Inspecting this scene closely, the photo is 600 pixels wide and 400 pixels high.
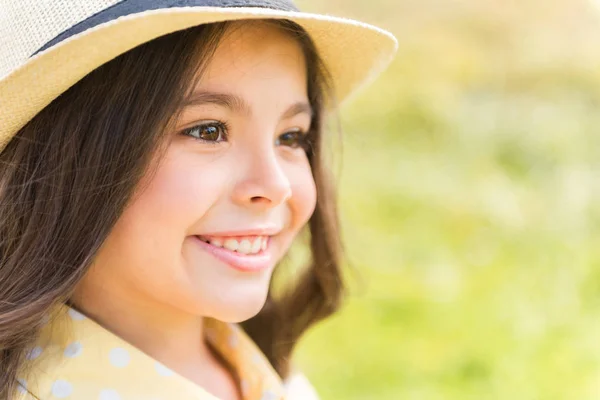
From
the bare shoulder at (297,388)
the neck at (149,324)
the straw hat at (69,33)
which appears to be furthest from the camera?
the bare shoulder at (297,388)

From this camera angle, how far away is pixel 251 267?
1395 mm

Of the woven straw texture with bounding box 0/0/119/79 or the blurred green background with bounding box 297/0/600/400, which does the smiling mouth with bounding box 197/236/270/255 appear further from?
the blurred green background with bounding box 297/0/600/400

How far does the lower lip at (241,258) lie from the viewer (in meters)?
1.34

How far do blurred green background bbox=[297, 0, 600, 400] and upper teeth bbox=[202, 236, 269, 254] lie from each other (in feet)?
4.92

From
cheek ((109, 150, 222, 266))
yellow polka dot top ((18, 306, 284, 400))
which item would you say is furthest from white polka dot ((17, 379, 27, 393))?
cheek ((109, 150, 222, 266))

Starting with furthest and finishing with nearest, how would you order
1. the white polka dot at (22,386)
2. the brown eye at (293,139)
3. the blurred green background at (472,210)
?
the blurred green background at (472,210) < the brown eye at (293,139) < the white polka dot at (22,386)

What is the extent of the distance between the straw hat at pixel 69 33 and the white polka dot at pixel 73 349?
12.6 inches

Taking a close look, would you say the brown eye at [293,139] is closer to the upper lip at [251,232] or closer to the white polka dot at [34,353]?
the upper lip at [251,232]

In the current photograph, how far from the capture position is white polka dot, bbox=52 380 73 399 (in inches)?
49.7

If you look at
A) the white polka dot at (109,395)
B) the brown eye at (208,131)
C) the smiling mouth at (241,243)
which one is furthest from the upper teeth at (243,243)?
the white polka dot at (109,395)

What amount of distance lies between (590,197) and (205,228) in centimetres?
352

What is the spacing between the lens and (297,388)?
5.84ft

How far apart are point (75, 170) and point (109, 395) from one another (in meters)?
0.34

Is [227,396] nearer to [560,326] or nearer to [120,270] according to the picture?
[120,270]
